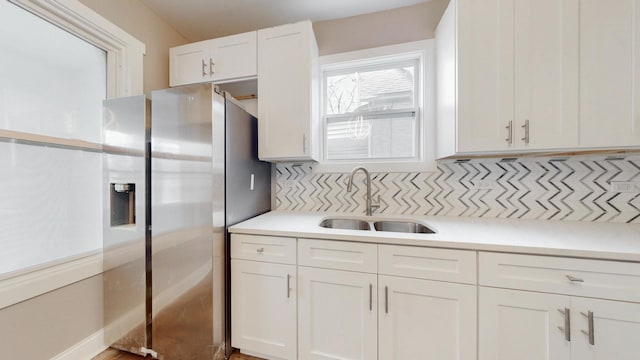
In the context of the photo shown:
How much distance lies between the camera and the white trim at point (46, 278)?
1160 millimetres

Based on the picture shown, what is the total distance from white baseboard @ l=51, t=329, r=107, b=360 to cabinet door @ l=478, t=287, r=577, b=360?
7.79 feet

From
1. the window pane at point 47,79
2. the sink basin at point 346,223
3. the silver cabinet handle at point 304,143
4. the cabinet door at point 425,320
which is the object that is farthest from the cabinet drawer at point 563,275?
the window pane at point 47,79

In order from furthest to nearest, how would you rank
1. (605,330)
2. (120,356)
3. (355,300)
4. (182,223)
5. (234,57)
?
(234,57) < (120,356) < (182,223) < (355,300) < (605,330)

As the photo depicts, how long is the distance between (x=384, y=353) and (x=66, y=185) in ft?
7.28

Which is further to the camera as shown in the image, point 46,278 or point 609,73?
point 46,278

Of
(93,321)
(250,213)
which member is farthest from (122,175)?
(93,321)

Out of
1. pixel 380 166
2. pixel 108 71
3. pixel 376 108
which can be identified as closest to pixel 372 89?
pixel 376 108

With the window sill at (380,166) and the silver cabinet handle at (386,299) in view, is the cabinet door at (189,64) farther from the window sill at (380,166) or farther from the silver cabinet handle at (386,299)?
the silver cabinet handle at (386,299)

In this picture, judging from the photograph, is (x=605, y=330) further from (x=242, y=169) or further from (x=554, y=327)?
(x=242, y=169)

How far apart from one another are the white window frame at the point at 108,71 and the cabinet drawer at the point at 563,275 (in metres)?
2.40

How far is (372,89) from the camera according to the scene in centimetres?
206

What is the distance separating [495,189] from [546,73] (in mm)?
812

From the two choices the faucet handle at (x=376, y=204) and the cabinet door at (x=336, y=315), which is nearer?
the cabinet door at (x=336, y=315)

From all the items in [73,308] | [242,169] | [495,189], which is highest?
[242,169]
